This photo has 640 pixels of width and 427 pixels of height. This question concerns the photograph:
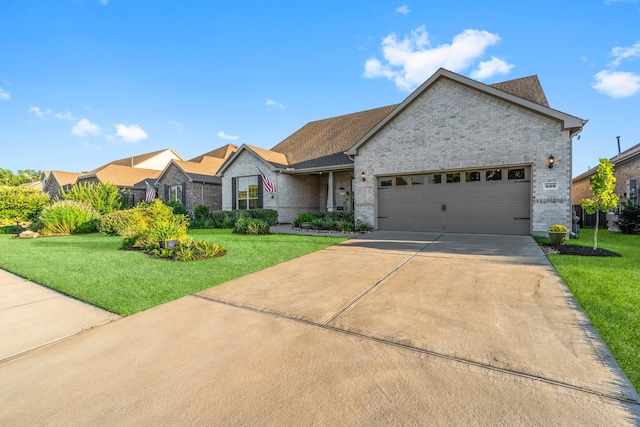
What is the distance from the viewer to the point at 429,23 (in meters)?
10.2

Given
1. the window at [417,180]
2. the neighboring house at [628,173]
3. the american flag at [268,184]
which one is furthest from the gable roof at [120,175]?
the neighboring house at [628,173]

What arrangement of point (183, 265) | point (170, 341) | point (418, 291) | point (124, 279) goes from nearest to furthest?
1. point (170, 341)
2. point (418, 291)
3. point (124, 279)
4. point (183, 265)

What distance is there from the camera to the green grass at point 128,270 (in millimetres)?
4273

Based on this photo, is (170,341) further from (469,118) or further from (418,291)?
(469,118)

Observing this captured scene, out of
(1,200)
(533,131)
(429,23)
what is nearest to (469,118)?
(533,131)

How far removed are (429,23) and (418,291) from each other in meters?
10.6

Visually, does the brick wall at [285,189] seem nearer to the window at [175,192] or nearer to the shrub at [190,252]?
the window at [175,192]

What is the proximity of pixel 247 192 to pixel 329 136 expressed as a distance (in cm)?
684

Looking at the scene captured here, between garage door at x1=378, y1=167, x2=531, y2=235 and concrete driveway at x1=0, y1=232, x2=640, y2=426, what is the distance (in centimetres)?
719

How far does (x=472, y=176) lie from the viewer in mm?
11078

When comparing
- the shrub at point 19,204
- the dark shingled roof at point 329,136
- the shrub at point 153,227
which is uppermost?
the dark shingled roof at point 329,136

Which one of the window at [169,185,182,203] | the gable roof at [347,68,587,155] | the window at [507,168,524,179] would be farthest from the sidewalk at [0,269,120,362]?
the window at [169,185,182,203]

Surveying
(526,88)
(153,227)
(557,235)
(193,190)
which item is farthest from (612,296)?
(193,190)

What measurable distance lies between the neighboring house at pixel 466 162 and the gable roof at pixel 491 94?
3 centimetres
